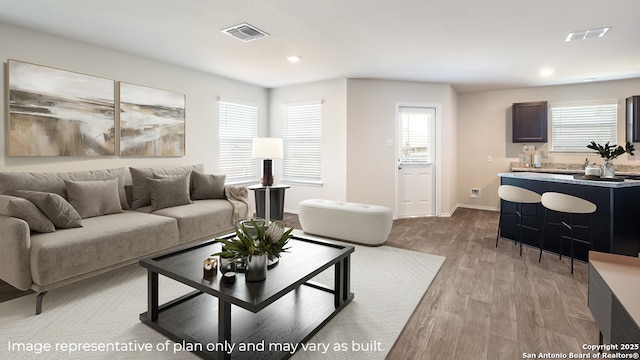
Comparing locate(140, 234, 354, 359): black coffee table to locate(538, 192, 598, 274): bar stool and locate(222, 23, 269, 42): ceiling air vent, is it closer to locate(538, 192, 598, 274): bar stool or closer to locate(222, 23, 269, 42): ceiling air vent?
locate(222, 23, 269, 42): ceiling air vent

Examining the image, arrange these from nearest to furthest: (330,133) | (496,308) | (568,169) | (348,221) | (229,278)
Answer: (229,278)
(496,308)
(348,221)
(330,133)
(568,169)

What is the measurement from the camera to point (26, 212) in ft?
8.18

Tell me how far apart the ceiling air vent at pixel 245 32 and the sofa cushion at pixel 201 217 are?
2.01 m

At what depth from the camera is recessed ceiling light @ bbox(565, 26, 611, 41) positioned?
3.23m

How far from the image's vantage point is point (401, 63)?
4.51 m

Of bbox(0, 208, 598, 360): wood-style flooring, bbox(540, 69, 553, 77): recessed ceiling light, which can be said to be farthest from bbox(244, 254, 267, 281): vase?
bbox(540, 69, 553, 77): recessed ceiling light

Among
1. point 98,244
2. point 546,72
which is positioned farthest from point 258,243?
point 546,72

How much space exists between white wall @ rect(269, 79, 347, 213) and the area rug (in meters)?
2.61

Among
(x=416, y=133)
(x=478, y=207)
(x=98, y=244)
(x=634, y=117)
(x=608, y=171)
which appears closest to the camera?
(x=98, y=244)

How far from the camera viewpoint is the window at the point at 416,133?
18.9ft

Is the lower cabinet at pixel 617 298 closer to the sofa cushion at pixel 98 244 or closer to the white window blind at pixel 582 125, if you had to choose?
the sofa cushion at pixel 98 244

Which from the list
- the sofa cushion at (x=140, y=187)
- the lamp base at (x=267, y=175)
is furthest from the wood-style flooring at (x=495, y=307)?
the lamp base at (x=267, y=175)

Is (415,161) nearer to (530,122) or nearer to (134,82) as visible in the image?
(530,122)

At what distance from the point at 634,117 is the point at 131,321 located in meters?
7.40
